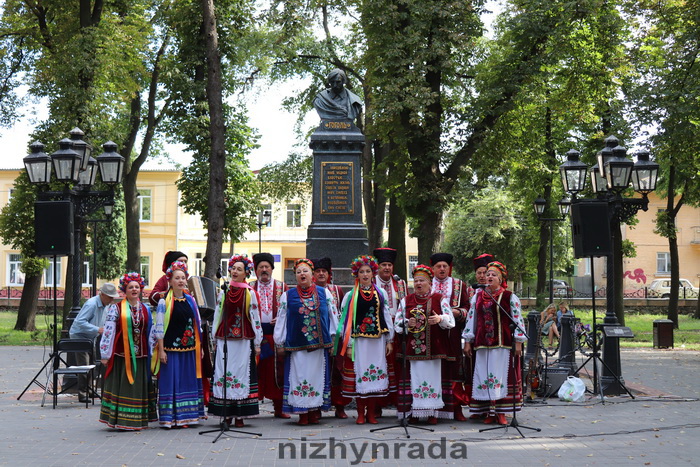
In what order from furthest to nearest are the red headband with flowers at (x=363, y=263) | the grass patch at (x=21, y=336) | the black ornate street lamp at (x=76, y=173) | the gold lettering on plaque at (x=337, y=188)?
the grass patch at (x=21, y=336)
the gold lettering on plaque at (x=337, y=188)
the black ornate street lamp at (x=76, y=173)
the red headband with flowers at (x=363, y=263)

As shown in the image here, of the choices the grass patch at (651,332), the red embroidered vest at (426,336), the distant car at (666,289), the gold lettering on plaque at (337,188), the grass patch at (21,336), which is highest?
the gold lettering on plaque at (337,188)

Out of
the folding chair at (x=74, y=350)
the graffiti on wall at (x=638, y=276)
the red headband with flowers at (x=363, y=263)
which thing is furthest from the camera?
the graffiti on wall at (x=638, y=276)

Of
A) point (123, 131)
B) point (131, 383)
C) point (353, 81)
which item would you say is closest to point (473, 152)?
point (353, 81)

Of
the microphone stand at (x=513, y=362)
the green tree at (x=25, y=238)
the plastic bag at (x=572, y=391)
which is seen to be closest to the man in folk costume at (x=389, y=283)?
the microphone stand at (x=513, y=362)

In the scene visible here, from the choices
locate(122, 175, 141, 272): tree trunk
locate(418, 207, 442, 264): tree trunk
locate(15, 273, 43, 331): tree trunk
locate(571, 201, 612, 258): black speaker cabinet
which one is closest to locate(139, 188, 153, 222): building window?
locate(122, 175, 141, 272): tree trunk

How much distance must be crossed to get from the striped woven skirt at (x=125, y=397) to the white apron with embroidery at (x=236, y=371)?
2.75 ft

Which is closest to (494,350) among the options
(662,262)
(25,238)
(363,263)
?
(363,263)

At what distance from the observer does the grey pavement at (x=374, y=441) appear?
816cm

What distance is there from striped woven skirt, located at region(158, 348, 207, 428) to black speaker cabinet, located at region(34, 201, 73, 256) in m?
3.51

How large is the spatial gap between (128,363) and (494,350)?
441cm

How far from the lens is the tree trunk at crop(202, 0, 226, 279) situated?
A: 20.4 m

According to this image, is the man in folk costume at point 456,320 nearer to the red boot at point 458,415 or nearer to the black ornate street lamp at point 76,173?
the red boot at point 458,415

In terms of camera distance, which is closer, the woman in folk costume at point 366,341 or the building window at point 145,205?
the woman in folk costume at point 366,341

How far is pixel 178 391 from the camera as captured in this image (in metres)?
10.1
